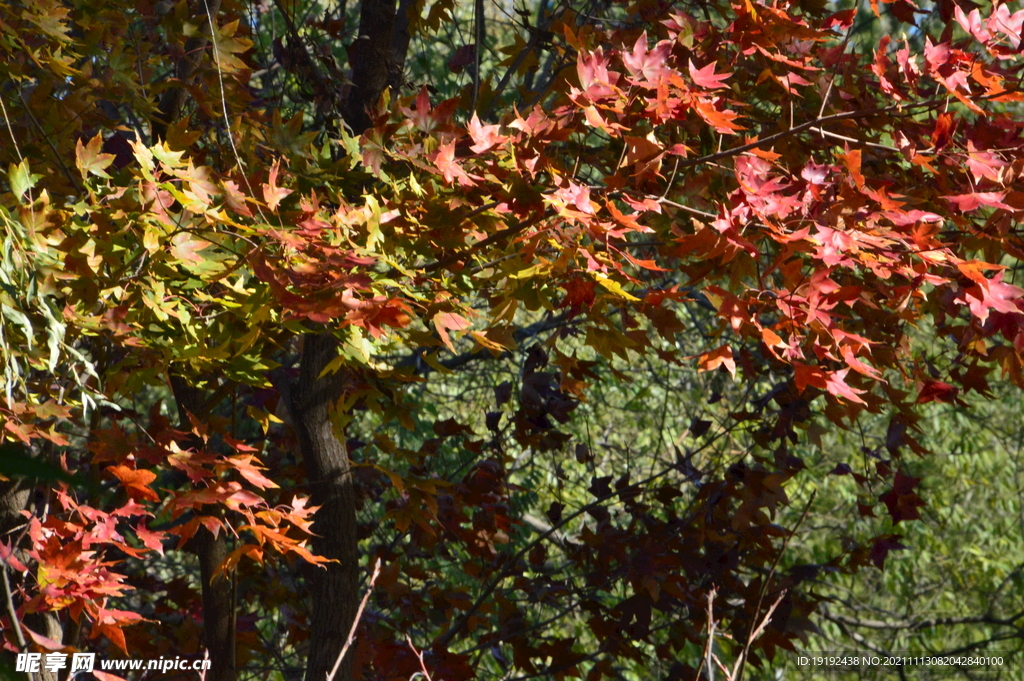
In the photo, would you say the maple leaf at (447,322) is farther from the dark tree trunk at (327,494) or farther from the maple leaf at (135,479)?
the dark tree trunk at (327,494)

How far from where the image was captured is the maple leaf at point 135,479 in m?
1.67

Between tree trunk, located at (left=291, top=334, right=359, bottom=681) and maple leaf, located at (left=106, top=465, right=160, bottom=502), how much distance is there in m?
0.68

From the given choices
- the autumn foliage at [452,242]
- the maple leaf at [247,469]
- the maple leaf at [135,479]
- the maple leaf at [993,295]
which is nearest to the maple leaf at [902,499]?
the autumn foliage at [452,242]

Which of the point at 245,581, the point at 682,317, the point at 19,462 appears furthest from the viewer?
the point at 682,317

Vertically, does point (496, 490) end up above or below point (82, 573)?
below

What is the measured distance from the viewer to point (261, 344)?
74.2 inches

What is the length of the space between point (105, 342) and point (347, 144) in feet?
2.89

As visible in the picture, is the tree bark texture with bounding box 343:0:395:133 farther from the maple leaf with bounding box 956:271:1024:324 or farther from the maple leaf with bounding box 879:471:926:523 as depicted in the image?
the maple leaf with bounding box 879:471:926:523

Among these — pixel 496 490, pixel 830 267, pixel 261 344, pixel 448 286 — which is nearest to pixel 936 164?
pixel 830 267

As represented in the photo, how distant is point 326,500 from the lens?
2.44 meters

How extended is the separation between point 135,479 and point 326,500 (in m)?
0.79

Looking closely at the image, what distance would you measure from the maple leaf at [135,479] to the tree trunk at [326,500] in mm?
680

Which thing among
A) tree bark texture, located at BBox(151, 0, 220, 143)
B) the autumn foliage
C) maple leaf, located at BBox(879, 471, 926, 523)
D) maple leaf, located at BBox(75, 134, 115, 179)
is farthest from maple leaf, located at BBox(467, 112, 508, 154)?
maple leaf, located at BBox(879, 471, 926, 523)

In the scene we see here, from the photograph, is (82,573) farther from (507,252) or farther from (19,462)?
(19,462)
